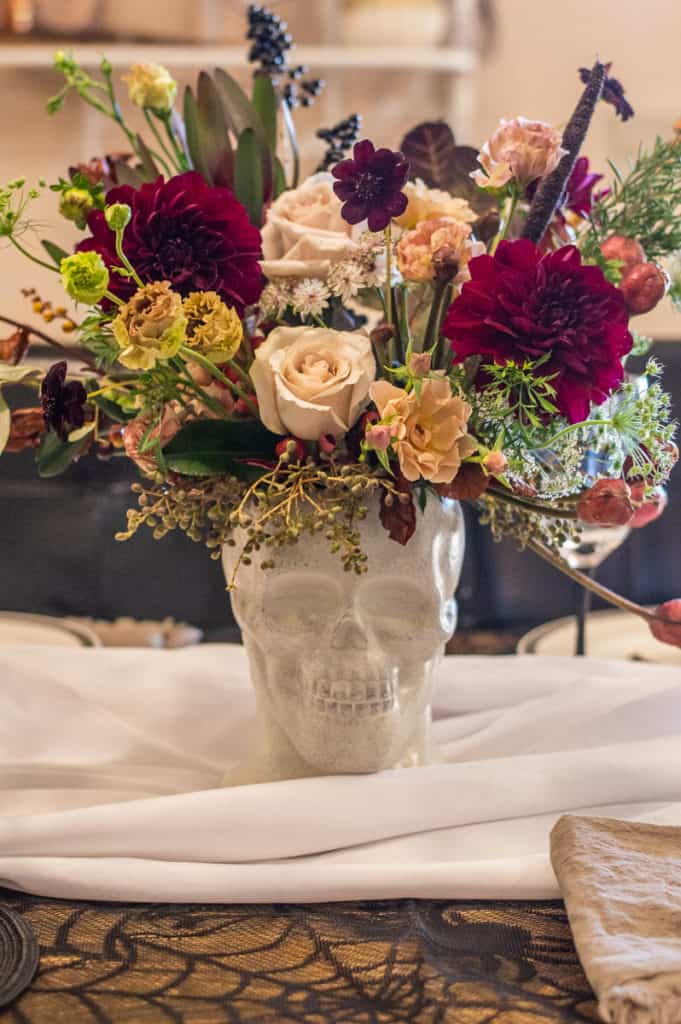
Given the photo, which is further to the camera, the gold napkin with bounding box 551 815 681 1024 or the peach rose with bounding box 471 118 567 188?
the peach rose with bounding box 471 118 567 188

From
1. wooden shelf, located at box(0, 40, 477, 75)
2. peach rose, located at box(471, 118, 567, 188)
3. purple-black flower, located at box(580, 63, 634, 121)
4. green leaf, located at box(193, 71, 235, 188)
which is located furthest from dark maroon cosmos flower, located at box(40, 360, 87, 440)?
wooden shelf, located at box(0, 40, 477, 75)

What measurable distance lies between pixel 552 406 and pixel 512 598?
1.09 meters

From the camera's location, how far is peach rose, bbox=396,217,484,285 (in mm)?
785

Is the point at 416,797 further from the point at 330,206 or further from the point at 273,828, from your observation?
the point at 330,206

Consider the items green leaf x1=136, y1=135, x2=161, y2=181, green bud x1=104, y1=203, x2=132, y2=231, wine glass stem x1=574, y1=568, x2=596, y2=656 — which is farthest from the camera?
wine glass stem x1=574, y1=568, x2=596, y2=656

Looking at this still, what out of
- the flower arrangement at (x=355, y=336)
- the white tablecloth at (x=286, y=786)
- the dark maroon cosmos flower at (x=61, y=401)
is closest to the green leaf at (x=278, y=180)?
the flower arrangement at (x=355, y=336)

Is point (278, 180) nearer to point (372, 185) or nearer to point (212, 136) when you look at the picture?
point (212, 136)

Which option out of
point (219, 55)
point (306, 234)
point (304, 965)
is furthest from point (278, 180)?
point (219, 55)

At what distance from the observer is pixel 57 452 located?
0.90 m

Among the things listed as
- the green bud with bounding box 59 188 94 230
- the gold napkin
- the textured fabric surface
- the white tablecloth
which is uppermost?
the green bud with bounding box 59 188 94 230

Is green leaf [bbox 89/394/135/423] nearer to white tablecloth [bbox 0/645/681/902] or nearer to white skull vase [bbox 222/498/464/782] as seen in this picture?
white skull vase [bbox 222/498/464/782]

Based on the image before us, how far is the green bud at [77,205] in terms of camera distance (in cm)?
87

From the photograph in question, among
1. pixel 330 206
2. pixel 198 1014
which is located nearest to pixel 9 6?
pixel 330 206

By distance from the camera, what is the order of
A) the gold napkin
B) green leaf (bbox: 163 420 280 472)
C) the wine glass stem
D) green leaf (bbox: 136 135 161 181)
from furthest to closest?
1. the wine glass stem
2. green leaf (bbox: 136 135 161 181)
3. green leaf (bbox: 163 420 280 472)
4. the gold napkin
